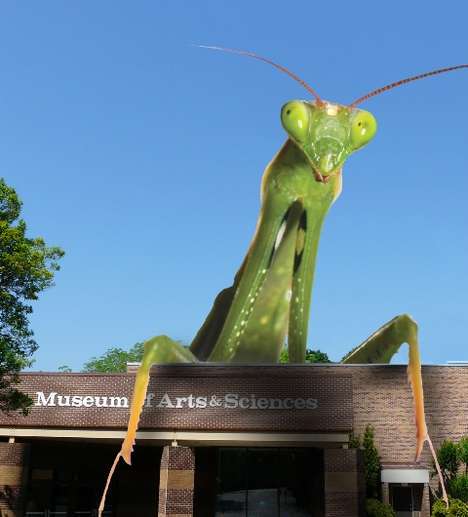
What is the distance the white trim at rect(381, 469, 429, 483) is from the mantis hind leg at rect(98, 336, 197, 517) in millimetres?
8866

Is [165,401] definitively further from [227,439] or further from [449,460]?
[449,460]

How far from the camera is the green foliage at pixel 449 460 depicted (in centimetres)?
1941

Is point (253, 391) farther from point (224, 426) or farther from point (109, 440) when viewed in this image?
point (109, 440)

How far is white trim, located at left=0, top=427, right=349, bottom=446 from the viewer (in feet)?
52.9

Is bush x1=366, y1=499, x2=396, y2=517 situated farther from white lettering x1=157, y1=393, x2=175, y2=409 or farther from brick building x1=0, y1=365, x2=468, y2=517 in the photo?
white lettering x1=157, y1=393, x2=175, y2=409

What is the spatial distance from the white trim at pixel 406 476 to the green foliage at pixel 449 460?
61cm

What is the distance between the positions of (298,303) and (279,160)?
280 cm

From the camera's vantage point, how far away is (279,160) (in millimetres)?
11602

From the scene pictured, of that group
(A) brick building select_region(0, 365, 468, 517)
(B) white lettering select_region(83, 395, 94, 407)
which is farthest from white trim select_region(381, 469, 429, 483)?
(B) white lettering select_region(83, 395, 94, 407)

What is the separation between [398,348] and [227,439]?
6.31m

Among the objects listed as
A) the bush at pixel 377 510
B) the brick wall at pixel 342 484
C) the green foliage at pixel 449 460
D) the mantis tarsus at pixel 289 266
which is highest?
the mantis tarsus at pixel 289 266

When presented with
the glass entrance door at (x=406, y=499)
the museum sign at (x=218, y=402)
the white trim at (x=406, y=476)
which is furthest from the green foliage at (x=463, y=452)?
the museum sign at (x=218, y=402)

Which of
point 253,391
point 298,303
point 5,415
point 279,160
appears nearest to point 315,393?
point 253,391

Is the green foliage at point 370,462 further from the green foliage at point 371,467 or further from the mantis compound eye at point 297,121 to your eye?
the mantis compound eye at point 297,121
